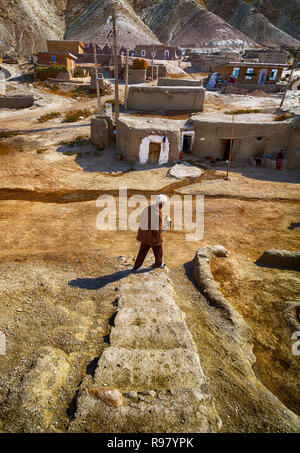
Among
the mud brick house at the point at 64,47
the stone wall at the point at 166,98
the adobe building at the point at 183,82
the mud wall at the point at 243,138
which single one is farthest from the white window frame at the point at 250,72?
the mud brick house at the point at 64,47

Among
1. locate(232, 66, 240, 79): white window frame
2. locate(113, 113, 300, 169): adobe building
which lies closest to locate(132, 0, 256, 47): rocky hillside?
locate(232, 66, 240, 79): white window frame

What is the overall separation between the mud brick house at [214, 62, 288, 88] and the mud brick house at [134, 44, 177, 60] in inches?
950

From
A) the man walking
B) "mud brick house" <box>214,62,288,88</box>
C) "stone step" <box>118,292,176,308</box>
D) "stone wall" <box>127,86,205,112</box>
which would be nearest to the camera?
"stone step" <box>118,292,176,308</box>

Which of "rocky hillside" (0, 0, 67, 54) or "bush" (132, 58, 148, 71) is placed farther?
"rocky hillside" (0, 0, 67, 54)

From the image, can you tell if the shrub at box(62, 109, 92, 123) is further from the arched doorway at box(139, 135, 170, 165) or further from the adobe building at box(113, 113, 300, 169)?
the arched doorway at box(139, 135, 170, 165)

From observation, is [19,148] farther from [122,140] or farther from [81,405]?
[81,405]

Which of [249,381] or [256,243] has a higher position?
[249,381]

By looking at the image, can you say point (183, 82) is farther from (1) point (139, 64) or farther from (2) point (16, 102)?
(2) point (16, 102)

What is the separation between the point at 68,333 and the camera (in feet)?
11.9

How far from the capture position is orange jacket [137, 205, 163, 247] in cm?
538

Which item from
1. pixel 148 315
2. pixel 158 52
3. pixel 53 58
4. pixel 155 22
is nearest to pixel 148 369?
pixel 148 315

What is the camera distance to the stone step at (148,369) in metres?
2.84

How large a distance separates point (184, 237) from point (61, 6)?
11119 centimetres
